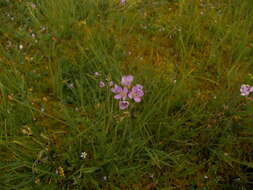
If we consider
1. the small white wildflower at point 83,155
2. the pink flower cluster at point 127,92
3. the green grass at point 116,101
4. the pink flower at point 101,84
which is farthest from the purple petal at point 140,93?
the small white wildflower at point 83,155

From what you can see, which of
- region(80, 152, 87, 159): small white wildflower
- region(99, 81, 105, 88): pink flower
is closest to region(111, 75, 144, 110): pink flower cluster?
region(99, 81, 105, 88): pink flower

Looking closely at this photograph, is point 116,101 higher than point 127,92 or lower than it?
lower

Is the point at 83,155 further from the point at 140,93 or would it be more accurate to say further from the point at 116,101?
the point at 140,93

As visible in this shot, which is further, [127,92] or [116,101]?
[116,101]

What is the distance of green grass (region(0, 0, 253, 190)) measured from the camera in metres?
1.74

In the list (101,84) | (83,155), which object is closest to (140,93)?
(101,84)

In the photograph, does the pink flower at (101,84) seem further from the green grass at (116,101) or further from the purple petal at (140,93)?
the purple petal at (140,93)

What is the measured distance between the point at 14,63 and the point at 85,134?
97 centimetres

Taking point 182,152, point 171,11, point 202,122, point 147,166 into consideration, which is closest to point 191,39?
point 171,11

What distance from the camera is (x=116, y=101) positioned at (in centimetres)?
194

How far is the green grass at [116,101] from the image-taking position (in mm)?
1744

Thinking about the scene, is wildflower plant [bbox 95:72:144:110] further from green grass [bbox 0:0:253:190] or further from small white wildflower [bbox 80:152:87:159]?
small white wildflower [bbox 80:152:87:159]

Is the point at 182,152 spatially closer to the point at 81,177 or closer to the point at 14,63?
the point at 81,177

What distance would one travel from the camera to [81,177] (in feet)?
5.82
